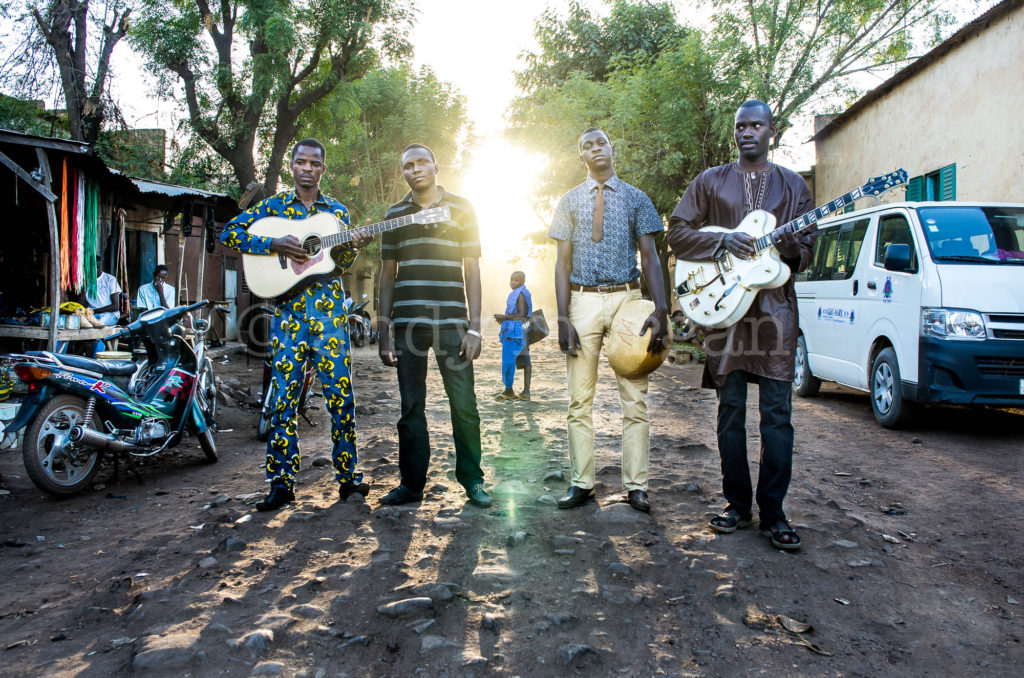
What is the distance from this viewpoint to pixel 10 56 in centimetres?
1319

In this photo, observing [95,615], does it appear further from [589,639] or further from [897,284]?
[897,284]

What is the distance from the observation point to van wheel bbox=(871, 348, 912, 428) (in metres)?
5.99

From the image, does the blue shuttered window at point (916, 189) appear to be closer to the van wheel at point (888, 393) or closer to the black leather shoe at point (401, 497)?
the van wheel at point (888, 393)

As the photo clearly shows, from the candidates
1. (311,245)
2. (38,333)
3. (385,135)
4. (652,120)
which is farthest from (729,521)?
(385,135)

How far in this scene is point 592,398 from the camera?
3.83 metres

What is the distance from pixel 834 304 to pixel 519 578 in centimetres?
571

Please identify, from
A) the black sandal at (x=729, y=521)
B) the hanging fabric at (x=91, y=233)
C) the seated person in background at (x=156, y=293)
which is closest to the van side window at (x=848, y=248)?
the black sandal at (x=729, y=521)

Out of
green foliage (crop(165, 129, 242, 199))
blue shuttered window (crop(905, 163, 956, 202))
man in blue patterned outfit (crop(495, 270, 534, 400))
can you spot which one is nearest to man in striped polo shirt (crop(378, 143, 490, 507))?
man in blue patterned outfit (crop(495, 270, 534, 400))

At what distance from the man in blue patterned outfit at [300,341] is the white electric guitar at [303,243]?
1.7 inches

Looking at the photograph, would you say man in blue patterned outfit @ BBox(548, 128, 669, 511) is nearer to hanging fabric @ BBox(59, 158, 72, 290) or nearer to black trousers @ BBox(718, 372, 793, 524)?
black trousers @ BBox(718, 372, 793, 524)

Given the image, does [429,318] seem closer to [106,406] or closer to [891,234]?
[106,406]

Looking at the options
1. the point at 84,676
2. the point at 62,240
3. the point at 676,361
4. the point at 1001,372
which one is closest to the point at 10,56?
the point at 62,240

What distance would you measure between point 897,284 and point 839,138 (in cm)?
1072

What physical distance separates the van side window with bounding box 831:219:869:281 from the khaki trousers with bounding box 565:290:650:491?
418cm
